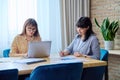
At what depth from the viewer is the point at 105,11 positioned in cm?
454

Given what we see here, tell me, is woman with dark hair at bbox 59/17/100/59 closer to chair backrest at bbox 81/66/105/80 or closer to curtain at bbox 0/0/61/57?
chair backrest at bbox 81/66/105/80

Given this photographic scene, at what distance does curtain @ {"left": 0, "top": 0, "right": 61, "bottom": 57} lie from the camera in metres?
4.12

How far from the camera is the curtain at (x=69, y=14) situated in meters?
4.65

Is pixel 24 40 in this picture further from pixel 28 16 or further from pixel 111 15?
pixel 111 15

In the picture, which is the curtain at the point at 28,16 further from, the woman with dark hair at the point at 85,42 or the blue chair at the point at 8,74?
the blue chair at the point at 8,74

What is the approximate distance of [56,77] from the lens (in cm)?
210

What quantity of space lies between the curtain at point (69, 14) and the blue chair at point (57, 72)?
2479 mm

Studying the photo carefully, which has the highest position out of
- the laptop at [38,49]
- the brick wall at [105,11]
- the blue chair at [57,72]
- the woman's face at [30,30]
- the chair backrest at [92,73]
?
the brick wall at [105,11]

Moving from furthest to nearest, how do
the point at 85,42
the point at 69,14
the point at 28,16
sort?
the point at 69,14, the point at 28,16, the point at 85,42

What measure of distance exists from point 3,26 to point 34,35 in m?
0.96

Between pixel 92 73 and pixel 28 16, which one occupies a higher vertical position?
pixel 28 16

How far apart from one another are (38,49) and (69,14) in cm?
204

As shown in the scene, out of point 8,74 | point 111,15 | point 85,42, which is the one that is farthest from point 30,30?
point 111,15

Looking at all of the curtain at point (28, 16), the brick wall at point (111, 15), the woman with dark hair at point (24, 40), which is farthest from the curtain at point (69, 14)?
the woman with dark hair at point (24, 40)
